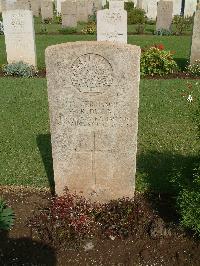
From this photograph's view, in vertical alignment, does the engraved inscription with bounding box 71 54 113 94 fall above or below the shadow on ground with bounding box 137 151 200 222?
above

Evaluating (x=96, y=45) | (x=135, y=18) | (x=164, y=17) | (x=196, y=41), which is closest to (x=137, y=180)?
(x=96, y=45)

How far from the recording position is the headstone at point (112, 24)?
12.1 meters

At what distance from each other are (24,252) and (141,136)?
145 inches

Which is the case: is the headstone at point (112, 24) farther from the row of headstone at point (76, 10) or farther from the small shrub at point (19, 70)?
the row of headstone at point (76, 10)

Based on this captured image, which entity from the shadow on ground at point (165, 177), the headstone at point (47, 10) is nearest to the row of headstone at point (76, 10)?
the headstone at point (47, 10)

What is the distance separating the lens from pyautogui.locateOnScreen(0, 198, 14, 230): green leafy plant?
4305 mm

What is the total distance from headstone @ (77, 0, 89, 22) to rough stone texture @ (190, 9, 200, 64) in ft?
50.6

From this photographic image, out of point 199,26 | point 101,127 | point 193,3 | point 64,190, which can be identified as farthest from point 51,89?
point 193,3

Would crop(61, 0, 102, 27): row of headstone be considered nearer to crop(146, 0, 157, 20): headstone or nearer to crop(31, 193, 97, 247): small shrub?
crop(146, 0, 157, 20): headstone

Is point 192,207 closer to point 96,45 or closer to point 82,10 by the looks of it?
point 96,45

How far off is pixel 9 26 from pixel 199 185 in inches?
397

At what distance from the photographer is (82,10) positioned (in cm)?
2633

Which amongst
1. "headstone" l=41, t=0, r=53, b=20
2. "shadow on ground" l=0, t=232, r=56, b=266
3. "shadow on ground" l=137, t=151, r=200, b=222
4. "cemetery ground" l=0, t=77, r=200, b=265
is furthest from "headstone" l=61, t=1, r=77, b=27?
"shadow on ground" l=0, t=232, r=56, b=266

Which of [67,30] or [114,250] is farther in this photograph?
[67,30]
